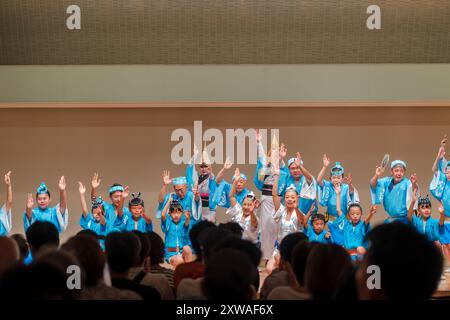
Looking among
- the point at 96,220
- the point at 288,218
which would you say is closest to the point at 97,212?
the point at 96,220

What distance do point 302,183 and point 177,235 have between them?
2.06 metres

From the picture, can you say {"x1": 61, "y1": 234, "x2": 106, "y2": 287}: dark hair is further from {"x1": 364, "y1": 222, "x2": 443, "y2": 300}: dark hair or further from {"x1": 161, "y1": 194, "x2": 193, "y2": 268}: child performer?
{"x1": 161, "y1": 194, "x2": 193, "y2": 268}: child performer

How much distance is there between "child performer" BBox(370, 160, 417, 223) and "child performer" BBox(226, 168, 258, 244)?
195 centimetres

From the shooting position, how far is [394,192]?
9.34m

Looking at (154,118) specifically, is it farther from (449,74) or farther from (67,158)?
(449,74)

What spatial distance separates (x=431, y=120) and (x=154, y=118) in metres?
4.90

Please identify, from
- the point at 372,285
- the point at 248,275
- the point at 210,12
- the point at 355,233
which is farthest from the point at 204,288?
the point at 210,12

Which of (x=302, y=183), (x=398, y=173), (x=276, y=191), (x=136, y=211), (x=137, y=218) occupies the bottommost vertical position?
(x=137, y=218)

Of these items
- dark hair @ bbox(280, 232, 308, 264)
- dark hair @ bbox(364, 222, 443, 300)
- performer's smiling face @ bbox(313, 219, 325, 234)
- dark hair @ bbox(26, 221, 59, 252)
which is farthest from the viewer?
performer's smiling face @ bbox(313, 219, 325, 234)

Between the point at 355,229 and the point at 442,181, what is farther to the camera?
the point at 442,181

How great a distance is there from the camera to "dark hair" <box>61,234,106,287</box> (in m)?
3.15

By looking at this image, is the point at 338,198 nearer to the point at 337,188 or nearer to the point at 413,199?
the point at 337,188

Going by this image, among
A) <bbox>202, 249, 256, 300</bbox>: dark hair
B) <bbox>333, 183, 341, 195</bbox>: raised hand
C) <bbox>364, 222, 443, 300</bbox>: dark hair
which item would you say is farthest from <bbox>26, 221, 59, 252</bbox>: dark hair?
<bbox>333, 183, 341, 195</bbox>: raised hand
